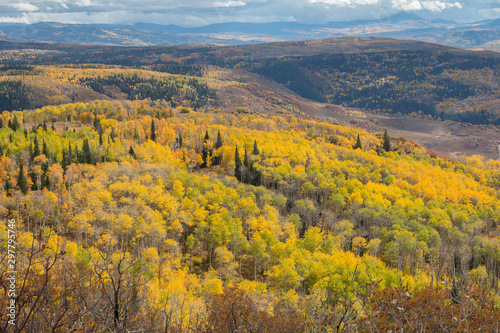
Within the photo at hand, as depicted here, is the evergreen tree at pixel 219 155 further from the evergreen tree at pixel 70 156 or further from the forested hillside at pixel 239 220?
the evergreen tree at pixel 70 156

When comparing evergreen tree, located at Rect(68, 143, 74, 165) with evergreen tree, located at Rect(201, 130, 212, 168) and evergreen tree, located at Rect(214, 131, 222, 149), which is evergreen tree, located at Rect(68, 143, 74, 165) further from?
evergreen tree, located at Rect(214, 131, 222, 149)

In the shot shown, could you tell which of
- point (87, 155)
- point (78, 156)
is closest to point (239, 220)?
point (87, 155)

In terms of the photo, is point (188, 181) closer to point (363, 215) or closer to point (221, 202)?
point (221, 202)

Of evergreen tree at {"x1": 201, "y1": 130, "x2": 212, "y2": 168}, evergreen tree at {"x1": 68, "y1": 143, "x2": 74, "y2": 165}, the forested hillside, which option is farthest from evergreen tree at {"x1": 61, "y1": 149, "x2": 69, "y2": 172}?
evergreen tree at {"x1": 201, "y1": 130, "x2": 212, "y2": 168}

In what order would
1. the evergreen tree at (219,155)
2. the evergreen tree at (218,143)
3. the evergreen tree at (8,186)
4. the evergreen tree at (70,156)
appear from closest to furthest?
the evergreen tree at (8,186)
the evergreen tree at (70,156)
the evergreen tree at (219,155)
the evergreen tree at (218,143)

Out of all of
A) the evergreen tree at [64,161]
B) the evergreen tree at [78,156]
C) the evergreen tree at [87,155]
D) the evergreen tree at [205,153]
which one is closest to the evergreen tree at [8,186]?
the evergreen tree at [64,161]

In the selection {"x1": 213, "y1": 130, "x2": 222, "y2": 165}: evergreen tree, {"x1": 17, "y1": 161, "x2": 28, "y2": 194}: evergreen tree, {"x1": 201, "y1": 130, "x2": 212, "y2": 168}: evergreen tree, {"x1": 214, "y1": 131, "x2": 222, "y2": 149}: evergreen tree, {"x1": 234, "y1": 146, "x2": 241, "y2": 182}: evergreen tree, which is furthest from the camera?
{"x1": 214, "y1": 131, "x2": 222, "y2": 149}: evergreen tree

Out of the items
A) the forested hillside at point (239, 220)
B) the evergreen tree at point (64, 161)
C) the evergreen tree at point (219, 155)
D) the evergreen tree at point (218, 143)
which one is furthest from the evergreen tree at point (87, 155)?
the evergreen tree at point (218, 143)

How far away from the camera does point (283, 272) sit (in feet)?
212

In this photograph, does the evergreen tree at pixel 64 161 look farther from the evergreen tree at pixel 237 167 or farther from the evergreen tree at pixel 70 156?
the evergreen tree at pixel 237 167

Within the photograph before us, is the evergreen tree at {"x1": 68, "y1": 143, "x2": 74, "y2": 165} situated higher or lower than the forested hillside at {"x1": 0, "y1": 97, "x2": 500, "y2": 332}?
higher

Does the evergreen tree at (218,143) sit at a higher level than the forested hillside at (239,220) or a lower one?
higher

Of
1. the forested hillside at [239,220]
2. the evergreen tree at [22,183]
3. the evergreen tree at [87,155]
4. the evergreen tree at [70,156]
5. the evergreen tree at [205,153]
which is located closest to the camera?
the forested hillside at [239,220]

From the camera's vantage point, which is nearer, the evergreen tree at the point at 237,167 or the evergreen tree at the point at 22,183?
the evergreen tree at the point at 22,183
